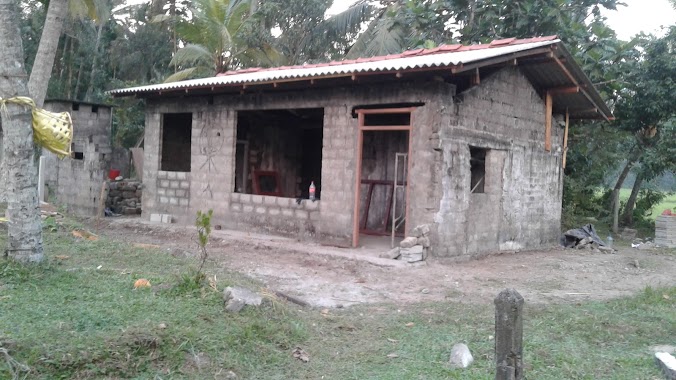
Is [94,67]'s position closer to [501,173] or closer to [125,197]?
[125,197]

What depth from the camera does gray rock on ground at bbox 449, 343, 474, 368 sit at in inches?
188

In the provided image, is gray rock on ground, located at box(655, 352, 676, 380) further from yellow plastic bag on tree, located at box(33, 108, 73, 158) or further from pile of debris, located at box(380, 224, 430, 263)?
yellow plastic bag on tree, located at box(33, 108, 73, 158)

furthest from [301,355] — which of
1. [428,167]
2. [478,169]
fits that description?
[478,169]

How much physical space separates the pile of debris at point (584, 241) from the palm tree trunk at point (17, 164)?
1141 centimetres

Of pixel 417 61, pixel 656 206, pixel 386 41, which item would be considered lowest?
pixel 656 206

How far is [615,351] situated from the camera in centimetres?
533

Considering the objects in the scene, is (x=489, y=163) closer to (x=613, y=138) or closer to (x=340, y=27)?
(x=613, y=138)

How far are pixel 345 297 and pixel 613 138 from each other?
13.6 m

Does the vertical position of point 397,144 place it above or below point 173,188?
above

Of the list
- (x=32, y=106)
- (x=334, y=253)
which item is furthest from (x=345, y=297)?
(x=32, y=106)

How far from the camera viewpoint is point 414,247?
9305mm

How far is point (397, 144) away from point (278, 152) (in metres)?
3.97

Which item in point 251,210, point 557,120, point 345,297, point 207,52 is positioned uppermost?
point 207,52

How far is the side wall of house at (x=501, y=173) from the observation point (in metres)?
9.90
